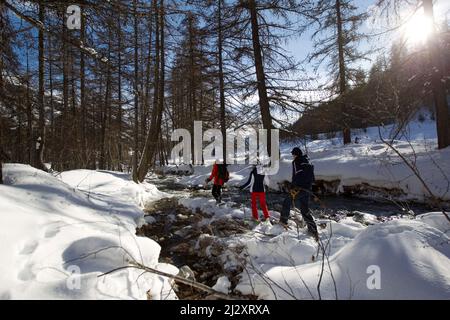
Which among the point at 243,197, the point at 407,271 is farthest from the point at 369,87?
the point at 407,271

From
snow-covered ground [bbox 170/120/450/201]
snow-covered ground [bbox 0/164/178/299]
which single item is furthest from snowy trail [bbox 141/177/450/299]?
→ snow-covered ground [bbox 170/120/450/201]

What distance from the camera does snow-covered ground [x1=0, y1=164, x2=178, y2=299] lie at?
8.05 feet

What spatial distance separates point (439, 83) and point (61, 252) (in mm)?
12923

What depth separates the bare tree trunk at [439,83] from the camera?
401 inches

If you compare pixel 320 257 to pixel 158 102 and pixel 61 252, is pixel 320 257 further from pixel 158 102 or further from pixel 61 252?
pixel 158 102

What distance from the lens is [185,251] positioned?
5363 mm

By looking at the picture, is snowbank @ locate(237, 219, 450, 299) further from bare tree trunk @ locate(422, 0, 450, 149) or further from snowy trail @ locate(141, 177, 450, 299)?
bare tree trunk @ locate(422, 0, 450, 149)

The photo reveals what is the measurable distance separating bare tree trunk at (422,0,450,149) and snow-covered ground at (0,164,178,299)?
1110 centimetres

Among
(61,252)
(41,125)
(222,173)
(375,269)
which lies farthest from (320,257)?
(41,125)

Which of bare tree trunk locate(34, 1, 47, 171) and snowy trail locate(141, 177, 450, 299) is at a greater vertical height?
bare tree trunk locate(34, 1, 47, 171)

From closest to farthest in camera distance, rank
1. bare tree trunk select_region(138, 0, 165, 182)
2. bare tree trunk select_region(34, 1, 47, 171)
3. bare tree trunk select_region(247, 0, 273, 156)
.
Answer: bare tree trunk select_region(34, 1, 47, 171) → bare tree trunk select_region(138, 0, 165, 182) → bare tree trunk select_region(247, 0, 273, 156)

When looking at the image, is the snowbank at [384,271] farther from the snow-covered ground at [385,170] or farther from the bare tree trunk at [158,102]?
the bare tree trunk at [158,102]
